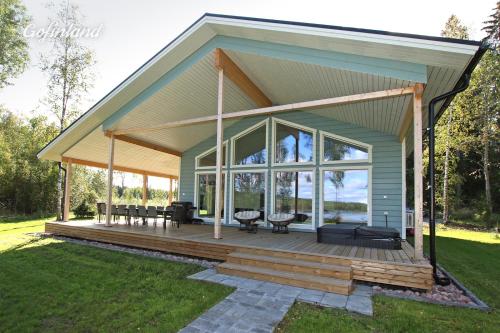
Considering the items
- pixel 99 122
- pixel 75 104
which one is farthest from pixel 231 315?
pixel 75 104

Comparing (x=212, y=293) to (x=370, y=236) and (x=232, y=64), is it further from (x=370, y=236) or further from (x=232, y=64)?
(x=232, y=64)

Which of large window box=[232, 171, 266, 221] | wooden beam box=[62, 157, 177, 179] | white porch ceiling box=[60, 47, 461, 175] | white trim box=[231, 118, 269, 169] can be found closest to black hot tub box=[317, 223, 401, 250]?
white porch ceiling box=[60, 47, 461, 175]

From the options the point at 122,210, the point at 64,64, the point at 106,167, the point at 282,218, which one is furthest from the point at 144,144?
the point at 64,64

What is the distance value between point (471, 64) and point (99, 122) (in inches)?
360

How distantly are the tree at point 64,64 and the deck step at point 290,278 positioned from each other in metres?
11.8

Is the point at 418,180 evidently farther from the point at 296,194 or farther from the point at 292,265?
the point at 296,194

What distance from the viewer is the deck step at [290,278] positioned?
4.06 metres

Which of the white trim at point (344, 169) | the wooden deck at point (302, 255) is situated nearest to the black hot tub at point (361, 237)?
the wooden deck at point (302, 255)

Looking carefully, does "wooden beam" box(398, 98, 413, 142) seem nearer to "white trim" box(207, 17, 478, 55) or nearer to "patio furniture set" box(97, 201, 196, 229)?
"white trim" box(207, 17, 478, 55)

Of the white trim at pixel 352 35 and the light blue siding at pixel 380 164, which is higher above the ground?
the white trim at pixel 352 35

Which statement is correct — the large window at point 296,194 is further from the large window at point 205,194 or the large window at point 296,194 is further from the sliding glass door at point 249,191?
the large window at point 205,194

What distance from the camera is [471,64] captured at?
3.99m

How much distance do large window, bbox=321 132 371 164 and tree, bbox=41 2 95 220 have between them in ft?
37.9

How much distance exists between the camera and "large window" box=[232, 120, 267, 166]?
9430 mm
